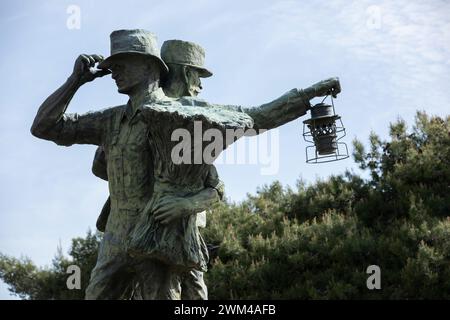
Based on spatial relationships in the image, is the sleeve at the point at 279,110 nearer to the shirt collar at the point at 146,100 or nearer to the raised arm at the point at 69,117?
the shirt collar at the point at 146,100

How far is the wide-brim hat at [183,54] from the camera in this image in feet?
21.3

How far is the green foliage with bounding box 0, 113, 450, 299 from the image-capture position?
12.7 m

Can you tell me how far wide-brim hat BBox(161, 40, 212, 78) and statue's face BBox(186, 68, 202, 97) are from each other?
38 mm

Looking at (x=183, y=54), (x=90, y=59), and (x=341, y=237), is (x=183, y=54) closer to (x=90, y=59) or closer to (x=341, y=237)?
(x=90, y=59)

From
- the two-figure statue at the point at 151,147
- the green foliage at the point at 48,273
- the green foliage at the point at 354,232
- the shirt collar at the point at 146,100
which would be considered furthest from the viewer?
the green foliage at the point at 48,273

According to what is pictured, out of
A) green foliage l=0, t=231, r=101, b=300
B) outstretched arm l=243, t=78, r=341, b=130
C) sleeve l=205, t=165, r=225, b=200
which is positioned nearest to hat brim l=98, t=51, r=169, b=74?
outstretched arm l=243, t=78, r=341, b=130

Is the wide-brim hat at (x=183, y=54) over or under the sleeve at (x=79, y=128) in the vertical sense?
over

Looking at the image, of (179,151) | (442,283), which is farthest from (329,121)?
(442,283)

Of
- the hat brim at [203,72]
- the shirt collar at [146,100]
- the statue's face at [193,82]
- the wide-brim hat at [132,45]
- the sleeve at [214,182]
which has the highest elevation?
the wide-brim hat at [132,45]

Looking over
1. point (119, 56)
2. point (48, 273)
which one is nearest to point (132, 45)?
point (119, 56)

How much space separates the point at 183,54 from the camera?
6.50 m

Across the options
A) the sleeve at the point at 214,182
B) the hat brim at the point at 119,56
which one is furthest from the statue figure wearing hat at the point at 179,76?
the sleeve at the point at 214,182

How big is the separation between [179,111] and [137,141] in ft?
1.62
